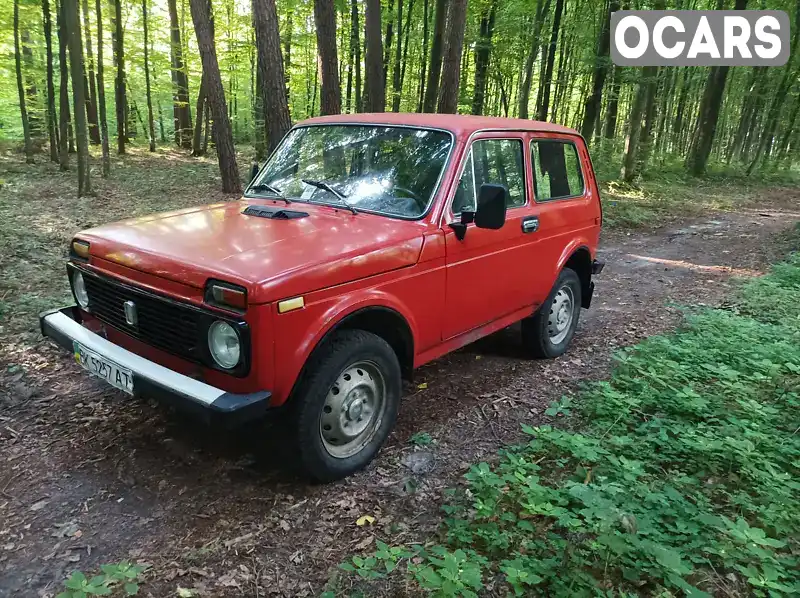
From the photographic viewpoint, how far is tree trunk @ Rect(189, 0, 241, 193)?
36.3 feet

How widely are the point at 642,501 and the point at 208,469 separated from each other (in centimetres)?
254

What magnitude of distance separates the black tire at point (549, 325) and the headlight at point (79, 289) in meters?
3.62

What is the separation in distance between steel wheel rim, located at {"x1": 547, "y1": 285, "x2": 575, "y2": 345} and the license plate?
3635mm

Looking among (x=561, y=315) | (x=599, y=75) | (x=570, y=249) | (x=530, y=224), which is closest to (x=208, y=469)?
(x=530, y=224)

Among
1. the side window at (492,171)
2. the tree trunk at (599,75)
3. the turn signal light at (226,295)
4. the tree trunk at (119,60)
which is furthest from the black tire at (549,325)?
the tree trunk at (119,60)

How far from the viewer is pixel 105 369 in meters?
3.11

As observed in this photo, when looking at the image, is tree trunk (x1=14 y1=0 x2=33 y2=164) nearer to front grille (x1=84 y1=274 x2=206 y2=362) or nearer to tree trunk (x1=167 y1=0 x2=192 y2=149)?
tree trunk (x1=167 y1=0 x2=192 y2=149)

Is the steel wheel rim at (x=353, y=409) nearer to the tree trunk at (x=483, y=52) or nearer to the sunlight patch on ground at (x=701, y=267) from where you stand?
the sunlight patch on ground at (x=701, y=267)

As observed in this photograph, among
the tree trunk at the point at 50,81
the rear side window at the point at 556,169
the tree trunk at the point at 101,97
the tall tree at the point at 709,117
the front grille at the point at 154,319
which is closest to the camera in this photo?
the front grille at the point at 154,319

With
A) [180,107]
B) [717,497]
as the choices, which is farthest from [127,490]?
[180,107]

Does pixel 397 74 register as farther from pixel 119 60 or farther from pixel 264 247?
pixel 264 247

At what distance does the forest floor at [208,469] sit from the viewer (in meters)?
2.70

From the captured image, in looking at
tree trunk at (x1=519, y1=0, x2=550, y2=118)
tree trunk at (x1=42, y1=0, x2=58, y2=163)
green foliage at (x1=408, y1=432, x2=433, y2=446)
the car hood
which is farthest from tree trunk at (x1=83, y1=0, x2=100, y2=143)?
green foliage at (x1=408, y1=432, x2=433, y2=446)

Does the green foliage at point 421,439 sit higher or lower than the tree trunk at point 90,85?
lower
